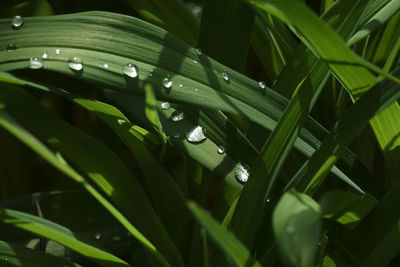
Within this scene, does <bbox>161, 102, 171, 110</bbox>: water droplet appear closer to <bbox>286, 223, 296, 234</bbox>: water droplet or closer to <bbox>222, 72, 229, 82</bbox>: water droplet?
<bbox>222, 72, 229, 82</bbox>: water droplet

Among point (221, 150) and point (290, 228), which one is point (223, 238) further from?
point (221, 150)

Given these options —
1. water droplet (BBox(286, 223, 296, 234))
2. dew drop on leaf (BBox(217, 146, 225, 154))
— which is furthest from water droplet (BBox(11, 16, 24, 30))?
water droplet (BBox(286, 223, 296, 234))

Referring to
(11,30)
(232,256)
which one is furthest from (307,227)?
(11,30)

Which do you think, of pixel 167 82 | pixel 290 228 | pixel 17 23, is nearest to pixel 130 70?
pixel 167 82

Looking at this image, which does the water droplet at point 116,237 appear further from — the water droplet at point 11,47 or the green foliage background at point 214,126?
the water droplet at point 11,47

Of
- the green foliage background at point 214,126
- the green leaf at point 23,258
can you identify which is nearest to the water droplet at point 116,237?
the green foliage background at point 214,126

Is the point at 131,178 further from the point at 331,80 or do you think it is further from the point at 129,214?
the point at 331,80
